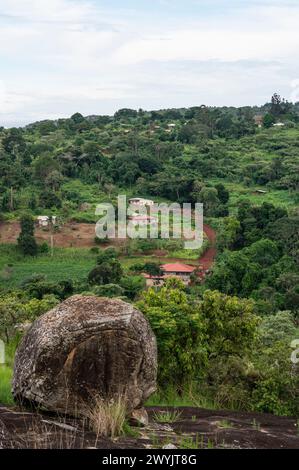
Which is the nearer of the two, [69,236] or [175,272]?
[175,272]

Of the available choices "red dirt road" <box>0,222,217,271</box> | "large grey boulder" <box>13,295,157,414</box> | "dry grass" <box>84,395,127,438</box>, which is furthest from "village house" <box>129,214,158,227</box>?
"dry grass" <box>84,395,127,438</box>

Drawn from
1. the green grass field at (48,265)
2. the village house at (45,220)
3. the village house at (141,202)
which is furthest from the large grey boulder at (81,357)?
the village house at (141,202)

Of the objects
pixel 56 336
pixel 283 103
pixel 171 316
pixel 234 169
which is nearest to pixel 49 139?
pixel 234 169

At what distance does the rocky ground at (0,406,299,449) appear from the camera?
4.67 meters

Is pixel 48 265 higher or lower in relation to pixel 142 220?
lower

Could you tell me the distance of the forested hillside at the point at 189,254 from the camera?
10.1 meters

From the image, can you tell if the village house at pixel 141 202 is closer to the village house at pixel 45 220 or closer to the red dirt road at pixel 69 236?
the red dirt road at pixel 69 236

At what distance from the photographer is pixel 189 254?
3828 centimetres

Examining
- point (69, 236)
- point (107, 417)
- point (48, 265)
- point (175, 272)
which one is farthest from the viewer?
point (69, 236)

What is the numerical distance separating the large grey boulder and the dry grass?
13cm

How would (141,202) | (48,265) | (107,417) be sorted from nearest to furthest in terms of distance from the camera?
(107,417), (48,265), (141,202)

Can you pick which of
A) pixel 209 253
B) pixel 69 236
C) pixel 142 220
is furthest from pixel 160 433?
pixel 142 220

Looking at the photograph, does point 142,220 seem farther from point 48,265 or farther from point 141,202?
point 48,265

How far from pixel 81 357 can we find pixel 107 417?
0.53 m
